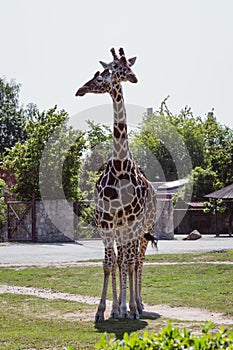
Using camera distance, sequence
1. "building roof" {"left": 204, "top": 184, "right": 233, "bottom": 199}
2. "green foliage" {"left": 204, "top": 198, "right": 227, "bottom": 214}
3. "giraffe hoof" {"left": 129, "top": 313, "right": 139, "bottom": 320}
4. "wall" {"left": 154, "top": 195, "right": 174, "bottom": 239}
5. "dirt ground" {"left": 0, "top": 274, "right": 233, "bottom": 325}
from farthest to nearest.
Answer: "green foliage" {"left": 204, "top": 198, "right": 227, "bottom": 214} → "building roof" {"left": 204, "top": 184, "right": 233, "bottom": 199} → "wall" {"left": 154, "top": 195, "right": 174, "bottom": 239} → "giraffe hoof" {"left": 129, "top": 313, "right": 139, "bottom": 320} → "dirt ground" {"left": 0, "top": 274, "right": 233, "bottom": 325}

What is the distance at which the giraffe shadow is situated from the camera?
364 inches

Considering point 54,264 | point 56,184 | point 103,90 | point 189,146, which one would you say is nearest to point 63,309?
point 103,90

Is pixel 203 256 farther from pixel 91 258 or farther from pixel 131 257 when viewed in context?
pixel 131 257

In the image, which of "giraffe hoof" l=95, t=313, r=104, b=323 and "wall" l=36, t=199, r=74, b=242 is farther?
"wall" l=36, t=199, r=74, b=242

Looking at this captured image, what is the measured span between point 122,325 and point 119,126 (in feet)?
9.82

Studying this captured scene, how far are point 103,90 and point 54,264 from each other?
9.58 metres

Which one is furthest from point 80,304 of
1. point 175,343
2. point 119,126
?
point 175,343

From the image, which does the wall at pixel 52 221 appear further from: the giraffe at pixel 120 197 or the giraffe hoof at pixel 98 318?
the giraffe hoof at pixel 98 318

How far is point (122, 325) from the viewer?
9.75 meters

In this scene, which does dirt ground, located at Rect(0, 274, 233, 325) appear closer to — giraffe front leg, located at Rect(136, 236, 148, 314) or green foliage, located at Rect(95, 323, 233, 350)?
giraffe front leg, located at Rect(136, 236, 148, 314)

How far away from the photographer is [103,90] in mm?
10883

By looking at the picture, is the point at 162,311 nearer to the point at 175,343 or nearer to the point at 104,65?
the point at 104,65

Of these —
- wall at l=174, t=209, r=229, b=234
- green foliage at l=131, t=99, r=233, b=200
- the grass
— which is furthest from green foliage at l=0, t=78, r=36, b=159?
the grass

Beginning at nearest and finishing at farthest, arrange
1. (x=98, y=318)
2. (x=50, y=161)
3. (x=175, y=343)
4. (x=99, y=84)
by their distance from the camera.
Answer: (x=175, y=343), (x=98, y=318), (x=99, y=84), (x=50, y=161)
